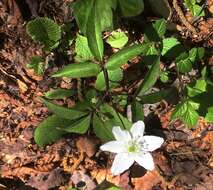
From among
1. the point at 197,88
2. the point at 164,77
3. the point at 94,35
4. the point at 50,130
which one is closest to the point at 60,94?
the point at 50,130

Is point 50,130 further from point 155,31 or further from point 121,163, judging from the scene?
point 155,31

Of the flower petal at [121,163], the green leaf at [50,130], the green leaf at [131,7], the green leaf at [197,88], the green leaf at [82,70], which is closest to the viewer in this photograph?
the flower petal at [121,163]

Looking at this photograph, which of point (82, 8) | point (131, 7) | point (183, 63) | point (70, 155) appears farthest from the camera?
point (70, 155)

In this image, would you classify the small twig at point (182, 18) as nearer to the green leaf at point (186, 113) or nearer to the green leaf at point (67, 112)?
the green leaf at point (186, 113)

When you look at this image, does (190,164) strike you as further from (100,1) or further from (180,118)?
(100,1)

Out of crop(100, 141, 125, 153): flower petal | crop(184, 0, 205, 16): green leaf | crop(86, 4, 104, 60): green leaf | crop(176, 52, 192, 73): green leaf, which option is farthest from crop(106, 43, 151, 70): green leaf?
crop(184, 0, 205, 16): green leaf

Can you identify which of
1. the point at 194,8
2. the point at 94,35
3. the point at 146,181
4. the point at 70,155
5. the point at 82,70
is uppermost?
the point at 94,35

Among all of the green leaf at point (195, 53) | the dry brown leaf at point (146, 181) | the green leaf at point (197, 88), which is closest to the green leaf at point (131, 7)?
the green leaf at point (195, 53)
